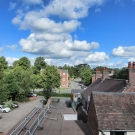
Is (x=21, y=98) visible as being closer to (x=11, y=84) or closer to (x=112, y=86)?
(x=11, y=84)

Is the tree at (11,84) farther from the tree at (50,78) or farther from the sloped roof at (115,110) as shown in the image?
the sloped roof at (115,110)

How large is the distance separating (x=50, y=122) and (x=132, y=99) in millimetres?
7553

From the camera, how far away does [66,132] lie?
45.0 feet

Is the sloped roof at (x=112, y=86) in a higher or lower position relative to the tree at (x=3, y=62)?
lower

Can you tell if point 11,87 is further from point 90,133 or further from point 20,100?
point 90,133

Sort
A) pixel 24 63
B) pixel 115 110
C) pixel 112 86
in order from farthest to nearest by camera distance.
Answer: pixel 24 63 → pixel 112 86 → pixel 115 110

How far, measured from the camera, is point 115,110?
1284 centimetres

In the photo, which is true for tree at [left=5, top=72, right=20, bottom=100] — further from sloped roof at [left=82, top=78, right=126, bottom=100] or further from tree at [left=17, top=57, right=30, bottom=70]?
tree at [left=17, top=57, right=30, bottom=70]

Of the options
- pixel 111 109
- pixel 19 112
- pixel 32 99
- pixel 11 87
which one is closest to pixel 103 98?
pixel 111 109

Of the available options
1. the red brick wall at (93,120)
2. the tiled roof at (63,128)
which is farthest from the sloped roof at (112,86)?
the tiled roof at (63,128)

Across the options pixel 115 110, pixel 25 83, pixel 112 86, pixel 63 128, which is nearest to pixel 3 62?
pixel 25 83

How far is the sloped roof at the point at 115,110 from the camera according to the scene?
11.9 meters

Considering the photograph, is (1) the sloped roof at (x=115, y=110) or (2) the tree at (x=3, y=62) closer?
(1) the sloped roof at (x=115, y=110)

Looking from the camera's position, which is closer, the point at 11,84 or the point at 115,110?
the point at 115,110
